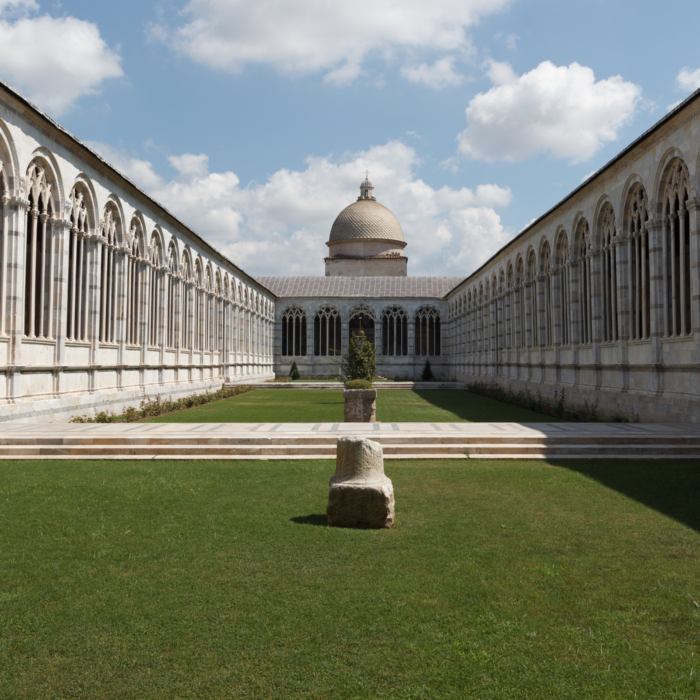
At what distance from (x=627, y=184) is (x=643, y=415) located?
691 centimetres

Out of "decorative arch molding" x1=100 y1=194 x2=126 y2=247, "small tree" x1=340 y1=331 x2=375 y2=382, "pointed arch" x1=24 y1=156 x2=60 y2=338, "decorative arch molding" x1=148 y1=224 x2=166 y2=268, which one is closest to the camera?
"pointed arch" x1=24 y1=156 x2=60 y2=338

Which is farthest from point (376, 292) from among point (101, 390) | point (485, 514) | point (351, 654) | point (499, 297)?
point (351, 654)

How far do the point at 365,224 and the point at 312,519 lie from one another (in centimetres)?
5914

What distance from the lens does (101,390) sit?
2055 cm

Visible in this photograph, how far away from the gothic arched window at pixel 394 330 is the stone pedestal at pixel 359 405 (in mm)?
37706

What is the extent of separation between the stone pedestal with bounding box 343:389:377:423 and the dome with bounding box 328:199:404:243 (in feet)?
159

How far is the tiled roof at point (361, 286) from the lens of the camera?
184 ft

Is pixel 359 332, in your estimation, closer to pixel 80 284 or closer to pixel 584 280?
pixel 584 280

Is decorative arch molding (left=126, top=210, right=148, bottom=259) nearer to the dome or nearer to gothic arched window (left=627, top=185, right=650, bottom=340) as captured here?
gothic arched window (left=627, top=185, right=650, bottom=340)

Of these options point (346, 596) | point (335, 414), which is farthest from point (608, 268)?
point (346, 596)

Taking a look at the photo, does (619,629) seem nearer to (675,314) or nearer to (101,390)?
(675,314)

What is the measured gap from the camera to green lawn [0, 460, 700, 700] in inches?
155

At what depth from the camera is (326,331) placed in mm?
55281

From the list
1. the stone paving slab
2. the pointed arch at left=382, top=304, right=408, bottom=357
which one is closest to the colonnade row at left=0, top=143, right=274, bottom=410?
the stone paving slab
